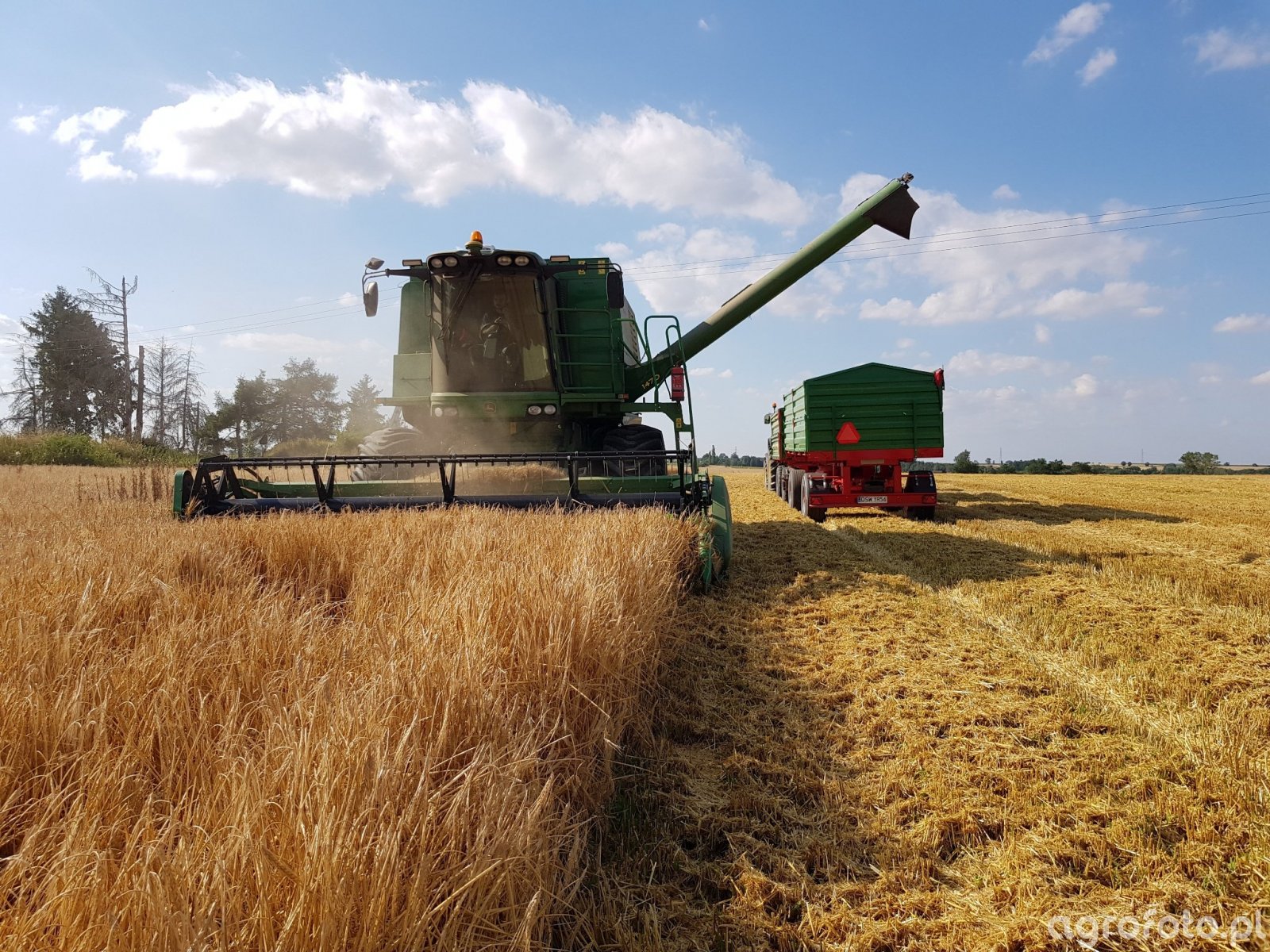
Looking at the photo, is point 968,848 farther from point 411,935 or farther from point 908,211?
point 908,211

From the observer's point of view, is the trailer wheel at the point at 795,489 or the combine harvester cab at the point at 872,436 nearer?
the combine harvester cab at the point at 872,436

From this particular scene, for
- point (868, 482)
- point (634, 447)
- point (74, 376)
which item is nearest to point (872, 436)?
point (868, 482)

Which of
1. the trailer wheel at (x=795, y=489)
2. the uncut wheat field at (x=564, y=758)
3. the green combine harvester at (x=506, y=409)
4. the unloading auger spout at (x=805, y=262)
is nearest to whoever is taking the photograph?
the uncut wheat field at (x=564, y=758)

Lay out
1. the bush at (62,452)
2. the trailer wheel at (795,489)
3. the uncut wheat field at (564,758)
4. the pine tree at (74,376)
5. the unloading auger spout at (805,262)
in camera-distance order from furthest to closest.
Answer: the pine tree at (74,376)
the bush at (62,452)
the trailer wheel at (795,489)
the unloading auger spout at (805,262)
the uncut wheat field at (564,758)

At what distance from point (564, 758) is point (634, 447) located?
5384 mm

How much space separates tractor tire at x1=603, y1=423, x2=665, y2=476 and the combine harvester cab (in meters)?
3.95

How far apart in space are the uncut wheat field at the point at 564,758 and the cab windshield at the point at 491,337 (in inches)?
116

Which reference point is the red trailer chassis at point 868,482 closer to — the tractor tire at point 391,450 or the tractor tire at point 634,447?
the tractor tire at point 634,447

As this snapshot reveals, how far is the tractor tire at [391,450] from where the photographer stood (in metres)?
6.69

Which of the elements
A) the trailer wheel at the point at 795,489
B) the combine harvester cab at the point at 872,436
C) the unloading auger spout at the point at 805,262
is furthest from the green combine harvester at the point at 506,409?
the trailer wheel at the point at 795,489

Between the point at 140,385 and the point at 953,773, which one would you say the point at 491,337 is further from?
the point at 140,385

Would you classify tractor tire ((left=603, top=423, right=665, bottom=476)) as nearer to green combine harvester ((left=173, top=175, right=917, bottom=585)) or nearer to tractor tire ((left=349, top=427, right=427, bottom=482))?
green combine harvester ((left=173, top=175, right=917, bottom=585))

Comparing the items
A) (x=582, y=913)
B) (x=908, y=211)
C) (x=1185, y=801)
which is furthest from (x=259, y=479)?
(x=908, y=211)

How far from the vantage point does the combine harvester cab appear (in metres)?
10.1
